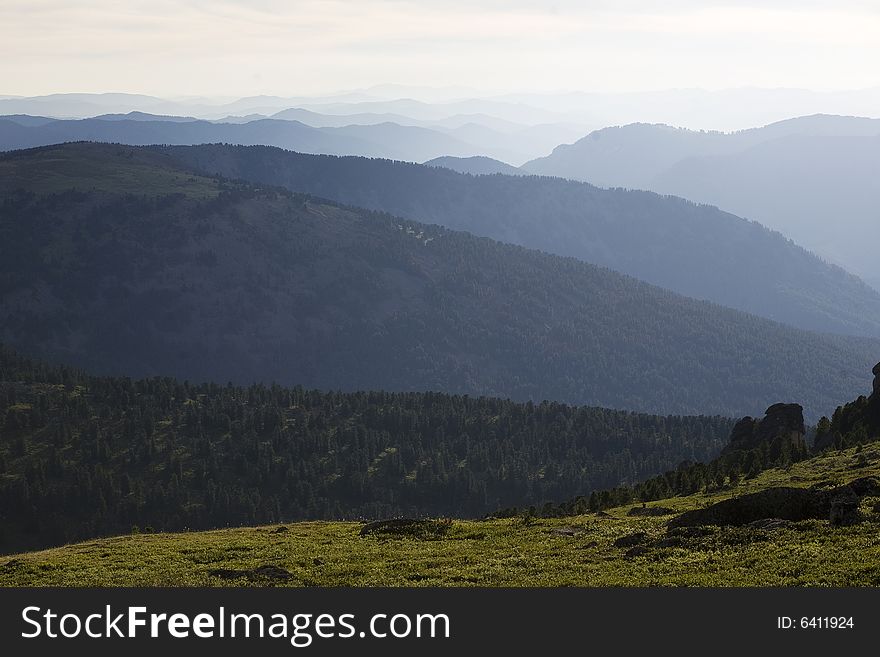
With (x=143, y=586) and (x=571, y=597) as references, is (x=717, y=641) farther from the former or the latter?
(x=143, y=586)

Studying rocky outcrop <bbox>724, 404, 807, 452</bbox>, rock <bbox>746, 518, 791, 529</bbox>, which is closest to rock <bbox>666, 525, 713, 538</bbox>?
rock <bbox>746, 518, 791, 529</bbox>

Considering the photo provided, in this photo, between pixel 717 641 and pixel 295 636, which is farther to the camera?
pixel 295 636

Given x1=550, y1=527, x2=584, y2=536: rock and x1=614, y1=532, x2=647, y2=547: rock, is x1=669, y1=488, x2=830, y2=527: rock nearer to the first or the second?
x1=614, y1=532, x2=647, y2=547: rock

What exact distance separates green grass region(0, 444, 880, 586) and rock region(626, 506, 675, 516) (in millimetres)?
1318

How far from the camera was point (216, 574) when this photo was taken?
180ft

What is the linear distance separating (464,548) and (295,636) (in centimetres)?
2338

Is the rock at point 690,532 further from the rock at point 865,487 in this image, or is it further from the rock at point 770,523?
the rock at point 865,487

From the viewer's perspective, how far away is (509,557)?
5578 cm

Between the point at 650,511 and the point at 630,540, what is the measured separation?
1976 centimetres

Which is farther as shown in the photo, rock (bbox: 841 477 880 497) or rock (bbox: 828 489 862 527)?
rock (bbox: 841 477 880 497)

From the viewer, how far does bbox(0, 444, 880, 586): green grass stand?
44.1m

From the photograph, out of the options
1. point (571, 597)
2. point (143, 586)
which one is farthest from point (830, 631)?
point (143, 586)

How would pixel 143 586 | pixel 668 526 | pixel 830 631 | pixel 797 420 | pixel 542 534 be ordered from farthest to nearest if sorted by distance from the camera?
1. pixel 797 420
2. pixel 542 534
3. pixel 668 526
4. pixel 143 586
5. pixel 830 631

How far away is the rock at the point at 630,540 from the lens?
181 ft
